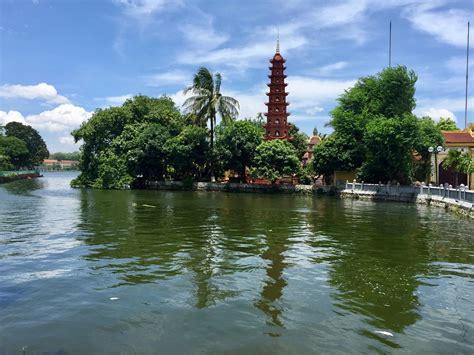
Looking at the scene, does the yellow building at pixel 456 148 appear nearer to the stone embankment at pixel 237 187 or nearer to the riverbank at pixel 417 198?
the riverbank at pixel 417 198

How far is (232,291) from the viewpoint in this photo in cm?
805

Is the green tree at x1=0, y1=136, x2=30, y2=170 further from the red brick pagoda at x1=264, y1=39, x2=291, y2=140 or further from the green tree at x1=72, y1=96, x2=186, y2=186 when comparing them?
the red brick pagoda at x1=264, y1=39, x2=291, y2=140

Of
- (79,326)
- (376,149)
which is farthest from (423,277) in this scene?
(376,149)

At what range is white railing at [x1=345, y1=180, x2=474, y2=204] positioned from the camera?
81.0 ft

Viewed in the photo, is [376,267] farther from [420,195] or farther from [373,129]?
[373,129]

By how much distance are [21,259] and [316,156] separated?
117ft

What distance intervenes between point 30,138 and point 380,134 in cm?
8518

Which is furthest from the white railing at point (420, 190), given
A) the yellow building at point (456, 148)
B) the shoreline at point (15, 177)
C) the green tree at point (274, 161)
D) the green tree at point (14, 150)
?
the green tree at point (14, 150)

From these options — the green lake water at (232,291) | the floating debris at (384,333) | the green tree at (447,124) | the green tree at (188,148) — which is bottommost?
the floating debris at (384,333)

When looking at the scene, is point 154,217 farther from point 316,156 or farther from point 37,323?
point 316,156

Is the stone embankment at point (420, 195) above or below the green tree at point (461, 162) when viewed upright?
below

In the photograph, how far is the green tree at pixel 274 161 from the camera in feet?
140

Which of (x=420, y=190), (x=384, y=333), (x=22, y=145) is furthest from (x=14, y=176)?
(x=384, y=333)

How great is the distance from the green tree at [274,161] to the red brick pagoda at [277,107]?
7548 millimetres
